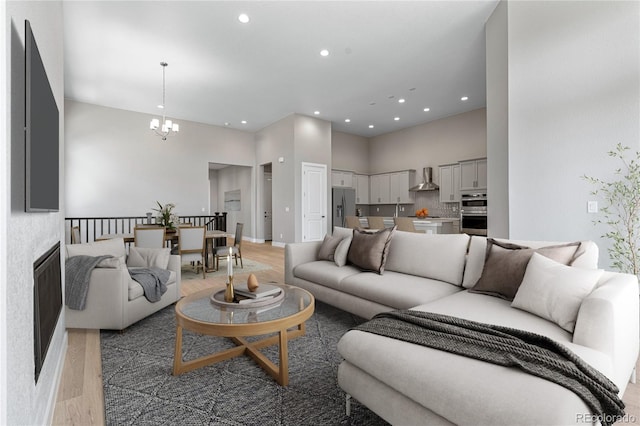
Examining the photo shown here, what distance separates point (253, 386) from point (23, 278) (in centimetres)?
132

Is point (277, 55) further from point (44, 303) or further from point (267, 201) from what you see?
point (267, 201)

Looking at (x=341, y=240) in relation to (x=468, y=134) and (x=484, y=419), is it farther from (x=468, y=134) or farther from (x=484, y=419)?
(x=468, y=134)

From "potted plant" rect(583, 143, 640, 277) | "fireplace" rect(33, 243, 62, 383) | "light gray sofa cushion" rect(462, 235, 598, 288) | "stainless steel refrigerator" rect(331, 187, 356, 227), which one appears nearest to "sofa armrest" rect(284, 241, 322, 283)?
"light gray sofa cushion" rect(462, 235, 598, 288)

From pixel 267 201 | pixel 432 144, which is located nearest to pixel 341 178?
pixel 267 201

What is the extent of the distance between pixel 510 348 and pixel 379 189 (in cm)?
853

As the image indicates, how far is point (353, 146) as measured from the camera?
32.7 feet

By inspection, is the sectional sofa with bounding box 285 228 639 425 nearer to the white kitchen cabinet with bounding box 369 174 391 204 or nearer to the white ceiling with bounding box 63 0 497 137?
the white ceiling with bounding box 63 0 497 137

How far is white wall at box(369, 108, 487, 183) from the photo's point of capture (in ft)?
24.7

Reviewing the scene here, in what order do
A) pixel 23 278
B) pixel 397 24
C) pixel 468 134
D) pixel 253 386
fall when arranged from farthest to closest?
pixel 468 134
pixel 397 24
pixel 253 386
pixel 23 278

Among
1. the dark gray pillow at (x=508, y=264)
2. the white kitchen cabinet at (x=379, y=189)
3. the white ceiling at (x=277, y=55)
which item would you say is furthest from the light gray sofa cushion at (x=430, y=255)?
the white kitchen cabinet at (x=379, y=189)

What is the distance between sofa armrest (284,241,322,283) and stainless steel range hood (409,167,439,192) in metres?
5.49

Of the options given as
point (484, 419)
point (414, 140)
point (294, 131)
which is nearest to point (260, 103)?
point (294, 131)

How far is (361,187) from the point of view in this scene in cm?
982

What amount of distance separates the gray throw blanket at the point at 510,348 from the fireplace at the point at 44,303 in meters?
1.56
